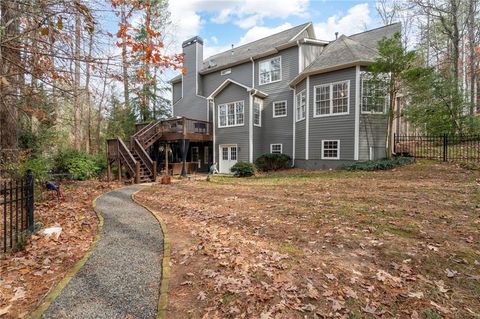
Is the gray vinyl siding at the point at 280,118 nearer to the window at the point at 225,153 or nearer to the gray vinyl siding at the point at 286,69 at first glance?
the gray vinyl siding at the point at 286,69

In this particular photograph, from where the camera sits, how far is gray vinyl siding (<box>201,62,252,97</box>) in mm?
19375

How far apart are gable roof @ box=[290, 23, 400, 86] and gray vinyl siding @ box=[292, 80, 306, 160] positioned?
448 mm

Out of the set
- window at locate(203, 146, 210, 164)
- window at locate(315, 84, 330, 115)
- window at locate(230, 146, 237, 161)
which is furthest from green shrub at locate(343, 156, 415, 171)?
window at locate(203, 146, 210, 164)

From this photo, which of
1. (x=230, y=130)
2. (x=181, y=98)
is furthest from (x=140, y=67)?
(x=181, y=98)

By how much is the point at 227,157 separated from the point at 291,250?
15.0 meters

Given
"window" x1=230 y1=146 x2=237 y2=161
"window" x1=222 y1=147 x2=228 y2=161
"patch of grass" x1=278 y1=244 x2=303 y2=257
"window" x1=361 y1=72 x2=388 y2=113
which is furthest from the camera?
"window" x1=222 y1=147 x2=228 y2=161

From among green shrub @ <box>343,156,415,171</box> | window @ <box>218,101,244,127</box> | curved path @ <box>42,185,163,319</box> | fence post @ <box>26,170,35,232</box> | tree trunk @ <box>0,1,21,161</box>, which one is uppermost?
window @ <box>218,101,244,127</box>

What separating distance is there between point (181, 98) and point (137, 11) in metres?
18.9

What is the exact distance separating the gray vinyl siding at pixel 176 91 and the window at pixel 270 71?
9429 mm

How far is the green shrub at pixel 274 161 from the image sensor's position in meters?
15.9

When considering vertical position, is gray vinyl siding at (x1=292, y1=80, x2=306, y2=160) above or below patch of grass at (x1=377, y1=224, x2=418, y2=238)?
above

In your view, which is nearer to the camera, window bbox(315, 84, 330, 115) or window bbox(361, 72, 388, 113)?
window bbox(361, 72, 388, 113)

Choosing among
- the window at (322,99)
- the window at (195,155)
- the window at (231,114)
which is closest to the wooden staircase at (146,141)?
the window at (231,114)

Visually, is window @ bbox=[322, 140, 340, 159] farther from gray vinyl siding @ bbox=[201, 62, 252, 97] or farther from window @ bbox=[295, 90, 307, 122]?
gray vinyl siding @ bbox=[201, 62, 252, 97]
